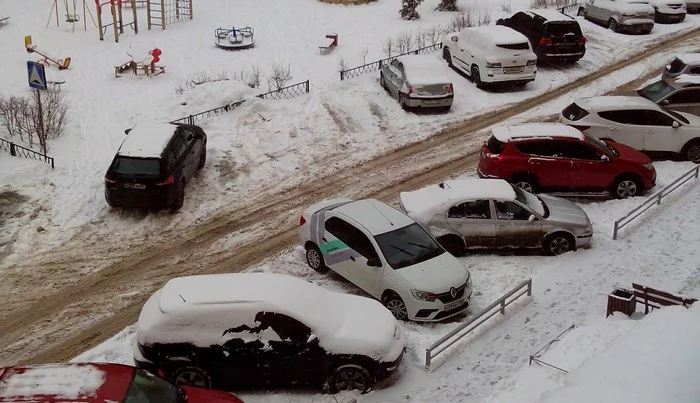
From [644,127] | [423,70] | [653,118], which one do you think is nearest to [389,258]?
[644,127]

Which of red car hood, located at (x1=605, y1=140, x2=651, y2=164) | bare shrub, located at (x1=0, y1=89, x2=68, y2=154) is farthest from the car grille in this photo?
bare shrub, located at (x1=0, y1=89, x2=68, y2=154)

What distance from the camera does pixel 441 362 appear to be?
11445 mm

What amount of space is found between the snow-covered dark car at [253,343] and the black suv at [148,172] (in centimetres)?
523

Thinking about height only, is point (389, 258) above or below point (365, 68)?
above

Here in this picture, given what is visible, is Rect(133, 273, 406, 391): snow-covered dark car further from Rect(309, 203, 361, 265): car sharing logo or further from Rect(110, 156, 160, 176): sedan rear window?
Rect(110, 156, 160, 176): sedan rear window

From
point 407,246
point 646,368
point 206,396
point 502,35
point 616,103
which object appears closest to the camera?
point 206,396

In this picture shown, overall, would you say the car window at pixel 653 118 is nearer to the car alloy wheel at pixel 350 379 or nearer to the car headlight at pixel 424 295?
the car headlight at pixel 424 295

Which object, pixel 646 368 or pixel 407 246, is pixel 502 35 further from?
pixel 646 368

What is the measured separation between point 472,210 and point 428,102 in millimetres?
7364

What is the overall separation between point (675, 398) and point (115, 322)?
8.60m

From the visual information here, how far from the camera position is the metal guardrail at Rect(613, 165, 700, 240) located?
15062mm

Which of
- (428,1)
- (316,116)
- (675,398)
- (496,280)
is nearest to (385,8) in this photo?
(428,1)

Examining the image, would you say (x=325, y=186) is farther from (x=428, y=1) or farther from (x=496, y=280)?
(x=428, y=1)

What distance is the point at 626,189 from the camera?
1681 centimetres
